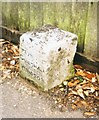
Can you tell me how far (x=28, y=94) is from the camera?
331 centimetres

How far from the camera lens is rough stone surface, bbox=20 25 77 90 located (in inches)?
123

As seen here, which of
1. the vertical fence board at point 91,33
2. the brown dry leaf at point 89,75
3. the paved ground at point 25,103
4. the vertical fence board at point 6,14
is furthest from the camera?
the vertical fence board at point 6,14

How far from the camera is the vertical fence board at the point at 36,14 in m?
A: 3.84

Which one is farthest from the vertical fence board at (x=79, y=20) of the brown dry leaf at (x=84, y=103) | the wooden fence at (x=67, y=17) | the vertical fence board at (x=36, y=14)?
the brown dry leaf at (x=84, y=103)

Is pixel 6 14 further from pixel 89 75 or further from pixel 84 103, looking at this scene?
pixel 84 103

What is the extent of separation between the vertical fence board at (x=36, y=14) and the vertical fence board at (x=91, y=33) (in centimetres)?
72

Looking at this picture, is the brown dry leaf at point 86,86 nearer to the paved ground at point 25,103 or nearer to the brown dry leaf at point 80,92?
the brown dry leaf at point 80,92

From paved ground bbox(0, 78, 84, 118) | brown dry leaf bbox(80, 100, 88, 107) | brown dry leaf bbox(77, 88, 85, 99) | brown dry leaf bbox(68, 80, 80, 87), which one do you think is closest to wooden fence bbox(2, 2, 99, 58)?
brown dry leaf bbox(68, 80, 80, 87)

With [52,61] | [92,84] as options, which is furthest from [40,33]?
[92,84]

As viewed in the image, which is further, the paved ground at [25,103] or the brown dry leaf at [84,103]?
the brown dry leaf at [84,103]

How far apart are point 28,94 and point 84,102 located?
62cm

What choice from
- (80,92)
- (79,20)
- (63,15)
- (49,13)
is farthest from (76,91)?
(49,13)

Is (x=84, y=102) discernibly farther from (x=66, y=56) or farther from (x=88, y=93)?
(x=66, y=56)

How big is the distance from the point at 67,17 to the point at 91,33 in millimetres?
359
